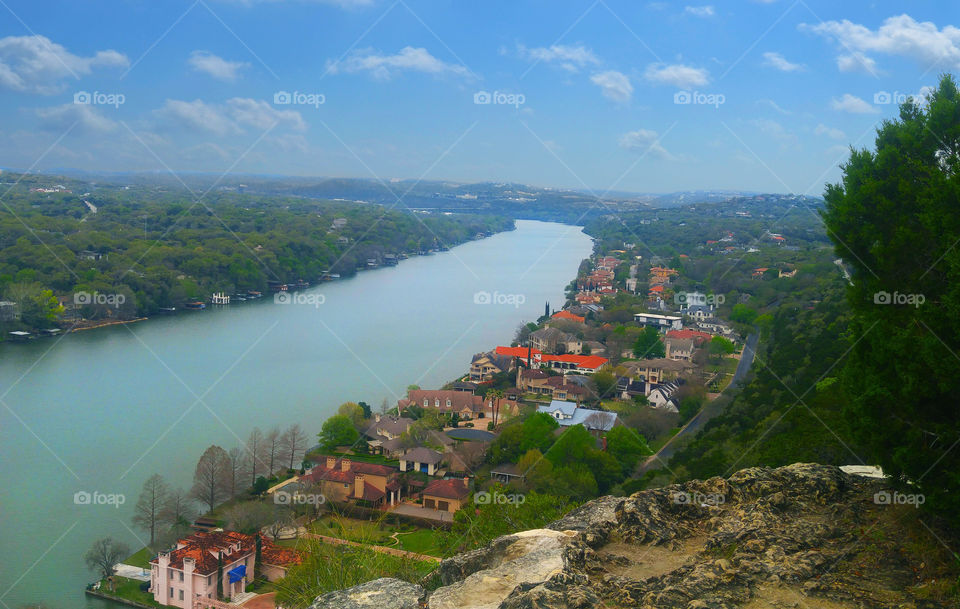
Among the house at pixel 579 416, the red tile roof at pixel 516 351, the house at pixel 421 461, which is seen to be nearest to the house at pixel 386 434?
the house at pixel 421 461

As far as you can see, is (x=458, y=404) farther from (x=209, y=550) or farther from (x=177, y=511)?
(x=209, y=550)

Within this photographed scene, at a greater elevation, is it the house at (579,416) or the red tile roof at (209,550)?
the house at (579,416)

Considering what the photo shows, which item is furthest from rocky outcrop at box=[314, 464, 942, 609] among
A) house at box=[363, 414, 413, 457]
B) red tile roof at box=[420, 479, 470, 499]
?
house at box=[363, 414, 413, 457]

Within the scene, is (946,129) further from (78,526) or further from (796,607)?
(78,526)

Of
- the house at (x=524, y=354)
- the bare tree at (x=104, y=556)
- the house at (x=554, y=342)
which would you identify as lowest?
the bare tree at (x=104, y=556)

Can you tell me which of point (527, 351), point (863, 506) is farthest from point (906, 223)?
point (527, 351)

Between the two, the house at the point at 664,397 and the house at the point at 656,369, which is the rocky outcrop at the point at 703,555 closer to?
the house at the point at 664,397

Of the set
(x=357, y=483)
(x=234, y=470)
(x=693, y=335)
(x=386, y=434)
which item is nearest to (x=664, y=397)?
(x=693, y=335)

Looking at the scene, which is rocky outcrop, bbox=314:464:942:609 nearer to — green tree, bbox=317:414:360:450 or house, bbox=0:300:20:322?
green tree, bbox=317:414:360:450
